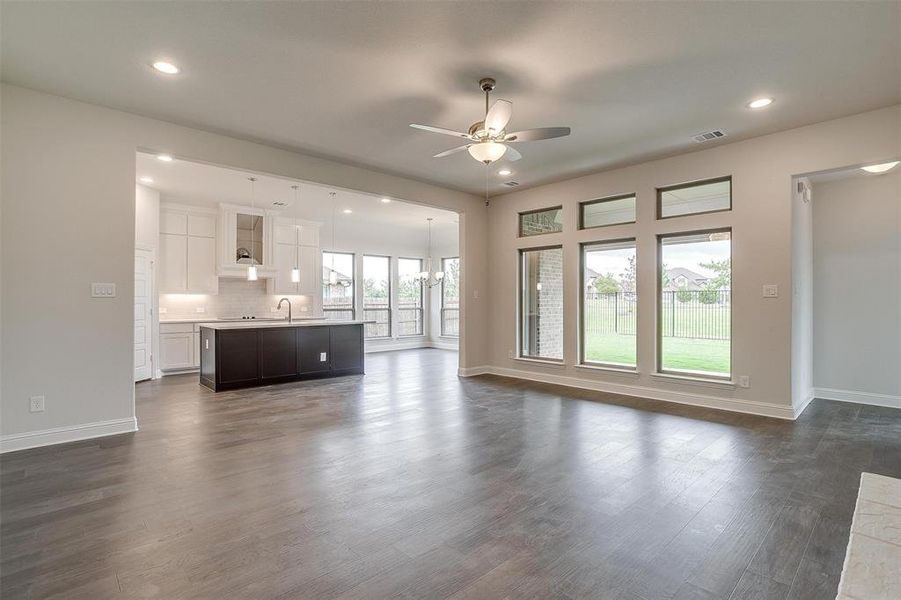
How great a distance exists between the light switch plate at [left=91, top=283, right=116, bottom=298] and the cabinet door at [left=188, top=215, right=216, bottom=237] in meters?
4.25

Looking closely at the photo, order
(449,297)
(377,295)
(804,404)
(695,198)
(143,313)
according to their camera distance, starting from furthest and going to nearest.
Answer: (449,297) → (377,295) → (143,313) → (695,198) → (804,404)

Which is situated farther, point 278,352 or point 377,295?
point 377,295

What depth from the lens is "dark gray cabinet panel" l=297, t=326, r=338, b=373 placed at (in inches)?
272

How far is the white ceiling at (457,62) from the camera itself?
9.03 ft

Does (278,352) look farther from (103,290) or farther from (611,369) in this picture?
(611,369)

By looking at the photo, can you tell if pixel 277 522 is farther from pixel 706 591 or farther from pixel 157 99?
pixel 157 99

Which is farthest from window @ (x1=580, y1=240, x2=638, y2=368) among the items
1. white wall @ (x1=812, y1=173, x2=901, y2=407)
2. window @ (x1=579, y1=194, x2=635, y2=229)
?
white wall @ (x1=812, y1=173, x2=901, y2=407)

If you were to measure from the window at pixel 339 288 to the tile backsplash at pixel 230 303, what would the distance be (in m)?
0.79

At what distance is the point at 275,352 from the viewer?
261 inches

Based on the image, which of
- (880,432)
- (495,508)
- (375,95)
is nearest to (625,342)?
(880,432)

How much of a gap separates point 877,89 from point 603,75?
95.5 inches

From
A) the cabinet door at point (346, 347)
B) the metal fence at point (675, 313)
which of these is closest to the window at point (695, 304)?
the metal fence at point (675, 313)

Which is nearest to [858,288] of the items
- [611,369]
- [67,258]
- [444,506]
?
[611,369]

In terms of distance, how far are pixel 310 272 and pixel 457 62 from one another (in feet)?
22.7
